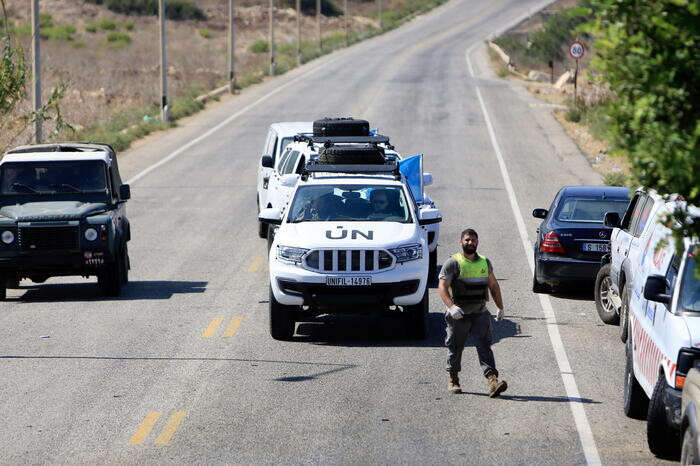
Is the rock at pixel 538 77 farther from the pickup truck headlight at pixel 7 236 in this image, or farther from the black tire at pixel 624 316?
the black tire at pixel 624 316

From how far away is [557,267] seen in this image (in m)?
17.5

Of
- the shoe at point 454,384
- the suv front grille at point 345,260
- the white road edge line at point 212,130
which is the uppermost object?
the suv front grille at point 345,260

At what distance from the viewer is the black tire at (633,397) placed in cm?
1095

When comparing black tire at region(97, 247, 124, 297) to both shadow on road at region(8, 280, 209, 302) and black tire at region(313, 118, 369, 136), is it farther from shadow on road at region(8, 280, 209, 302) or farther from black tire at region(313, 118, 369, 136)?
black tire at region(313, 118, 369, 136)

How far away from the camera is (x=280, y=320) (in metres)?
14.7

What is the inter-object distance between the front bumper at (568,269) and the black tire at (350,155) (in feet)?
11.4

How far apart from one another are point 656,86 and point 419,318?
859cm

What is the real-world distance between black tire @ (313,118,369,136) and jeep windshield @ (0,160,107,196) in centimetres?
524

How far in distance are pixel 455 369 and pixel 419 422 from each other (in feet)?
3.91

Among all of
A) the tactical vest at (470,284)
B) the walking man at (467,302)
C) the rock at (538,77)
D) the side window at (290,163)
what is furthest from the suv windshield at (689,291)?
the rock at (538,77)

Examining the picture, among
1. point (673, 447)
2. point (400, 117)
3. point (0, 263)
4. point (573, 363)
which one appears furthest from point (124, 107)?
point (673, 447)

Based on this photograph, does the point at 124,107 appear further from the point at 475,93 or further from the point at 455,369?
the point at 455,369

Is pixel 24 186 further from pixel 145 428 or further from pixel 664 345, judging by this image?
pixel 664 345

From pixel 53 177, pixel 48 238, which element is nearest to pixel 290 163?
pixel 53 177
